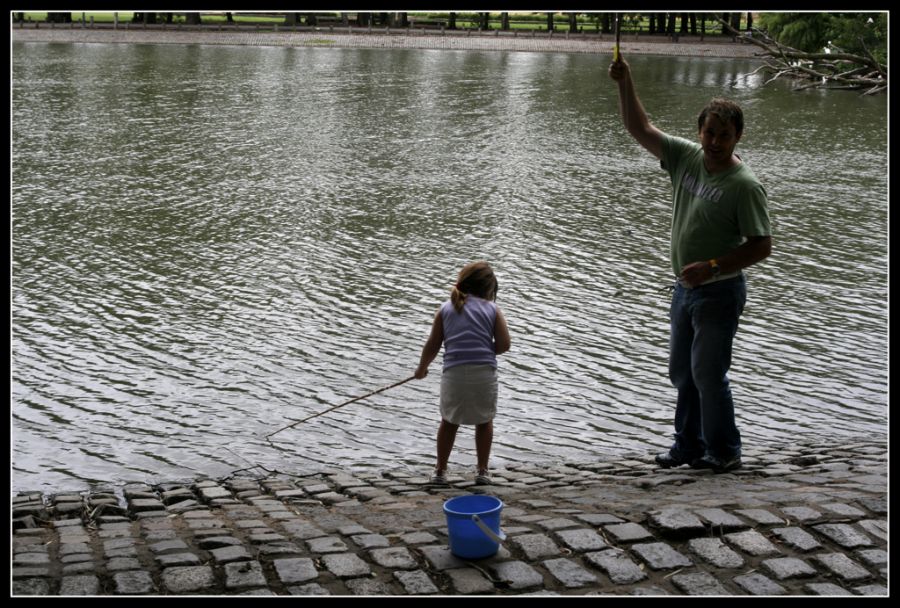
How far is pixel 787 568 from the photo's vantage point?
166 inches

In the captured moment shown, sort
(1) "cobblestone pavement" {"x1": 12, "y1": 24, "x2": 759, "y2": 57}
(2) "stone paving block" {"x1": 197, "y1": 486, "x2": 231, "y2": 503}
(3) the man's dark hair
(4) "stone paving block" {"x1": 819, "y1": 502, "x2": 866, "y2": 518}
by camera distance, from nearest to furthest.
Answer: (4) "stone paving block" {"x1": 819, "y1": 502, "x2": 866, "y2": 518} < (3) the man's dark hair < (2) "stone paving block" {"x1": 197, "y1": 486, "x2": 231, "y2": 503} < (1) "cobblestone pavement" {"x1": 12, "y1": 24, "x2": 759, "y2": 57}

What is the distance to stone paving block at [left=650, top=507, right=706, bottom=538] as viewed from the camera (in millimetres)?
4535

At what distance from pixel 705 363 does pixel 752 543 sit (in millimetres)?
1039

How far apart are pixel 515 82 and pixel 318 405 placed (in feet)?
97.0

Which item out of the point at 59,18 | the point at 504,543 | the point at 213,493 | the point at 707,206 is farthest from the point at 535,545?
the point at 59,18

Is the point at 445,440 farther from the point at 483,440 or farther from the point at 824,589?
the point at 824,589

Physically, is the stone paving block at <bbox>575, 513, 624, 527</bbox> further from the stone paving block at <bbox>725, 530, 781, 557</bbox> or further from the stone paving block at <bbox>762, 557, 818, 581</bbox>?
the stone paving block at <bbox>762, 557, 818, 581</bbox>

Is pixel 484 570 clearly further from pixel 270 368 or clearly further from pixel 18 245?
pixel 18 245

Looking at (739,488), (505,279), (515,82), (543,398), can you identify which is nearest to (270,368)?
(543,398)

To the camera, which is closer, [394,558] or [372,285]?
[394,558]

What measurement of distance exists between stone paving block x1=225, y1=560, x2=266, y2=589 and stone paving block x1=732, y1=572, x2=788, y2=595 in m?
1.80

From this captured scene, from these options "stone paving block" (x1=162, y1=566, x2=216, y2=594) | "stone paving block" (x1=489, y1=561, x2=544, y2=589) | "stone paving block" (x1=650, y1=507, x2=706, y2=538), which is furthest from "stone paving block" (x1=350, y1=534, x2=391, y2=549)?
"stone paving block" (x1=650, y1=507, x2=706, y2=538)

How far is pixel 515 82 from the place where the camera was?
3619 centimetres
